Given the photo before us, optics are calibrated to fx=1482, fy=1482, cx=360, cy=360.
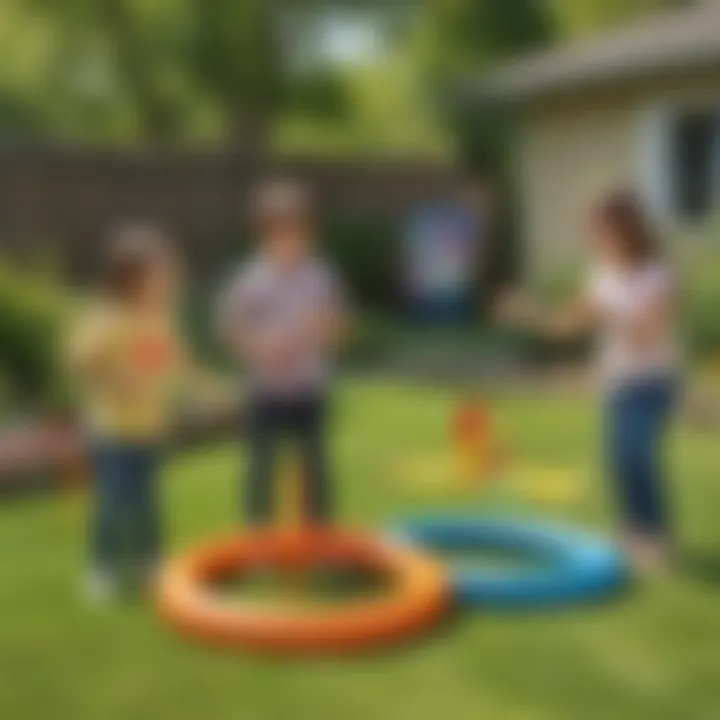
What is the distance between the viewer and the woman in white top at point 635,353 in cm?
630

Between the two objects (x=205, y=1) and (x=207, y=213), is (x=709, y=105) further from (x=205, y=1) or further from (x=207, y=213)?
(x=205, y=1)

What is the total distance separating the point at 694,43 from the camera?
46.1 feet

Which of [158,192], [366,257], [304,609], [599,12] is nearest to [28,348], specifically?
[304,609]

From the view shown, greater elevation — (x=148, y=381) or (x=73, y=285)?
(x=73, y=285)

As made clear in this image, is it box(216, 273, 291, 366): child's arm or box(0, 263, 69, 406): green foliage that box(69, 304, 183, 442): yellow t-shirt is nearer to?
box(216, 273, 291, 366): child's arm

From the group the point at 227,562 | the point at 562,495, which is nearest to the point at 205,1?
the point at 562,495

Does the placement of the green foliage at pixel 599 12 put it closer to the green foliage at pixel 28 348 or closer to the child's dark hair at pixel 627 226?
the green foliage at pixel 28 348

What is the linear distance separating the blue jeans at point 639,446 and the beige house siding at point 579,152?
8666 mm

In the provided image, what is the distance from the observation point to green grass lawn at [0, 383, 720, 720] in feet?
15.4

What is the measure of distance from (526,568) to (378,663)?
1.66 m

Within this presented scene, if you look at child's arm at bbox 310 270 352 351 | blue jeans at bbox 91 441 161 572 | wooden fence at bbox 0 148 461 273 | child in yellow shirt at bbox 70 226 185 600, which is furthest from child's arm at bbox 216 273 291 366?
wooden fence at bbox 0 148 461 273

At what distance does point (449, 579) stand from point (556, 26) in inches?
898

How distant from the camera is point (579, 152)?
1633 centimetres

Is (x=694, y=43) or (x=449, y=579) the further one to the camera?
(x=694, y=43)
